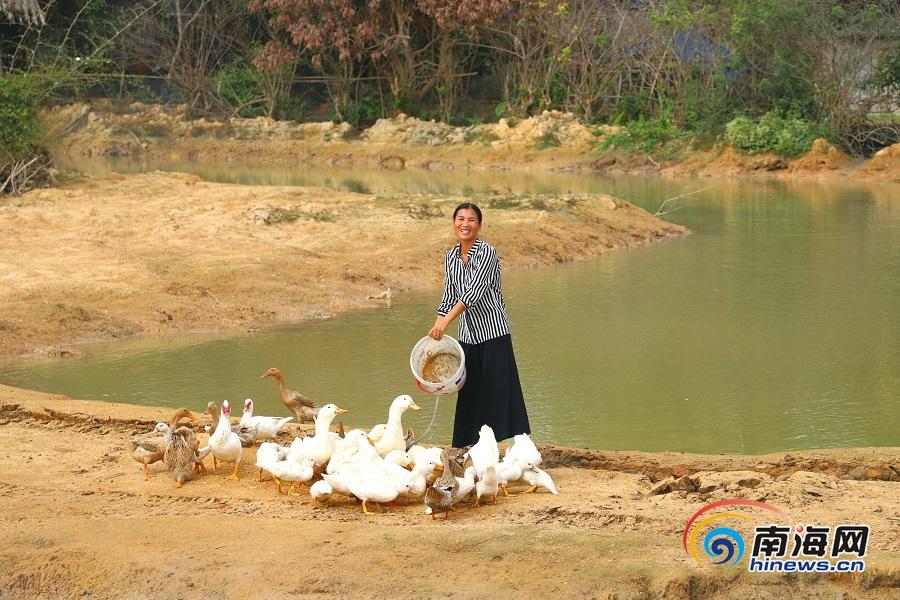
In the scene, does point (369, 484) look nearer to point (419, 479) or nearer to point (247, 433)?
point (419, 479)

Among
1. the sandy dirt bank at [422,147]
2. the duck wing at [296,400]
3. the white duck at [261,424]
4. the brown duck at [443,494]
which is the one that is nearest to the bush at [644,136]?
the sandy dirt bank at [422,147]

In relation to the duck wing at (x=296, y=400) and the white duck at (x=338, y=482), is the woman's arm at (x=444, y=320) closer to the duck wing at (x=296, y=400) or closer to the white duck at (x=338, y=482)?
the white duck at (x=338, y=482)

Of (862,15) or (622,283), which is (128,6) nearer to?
(862,15)

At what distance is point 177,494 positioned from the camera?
614cm

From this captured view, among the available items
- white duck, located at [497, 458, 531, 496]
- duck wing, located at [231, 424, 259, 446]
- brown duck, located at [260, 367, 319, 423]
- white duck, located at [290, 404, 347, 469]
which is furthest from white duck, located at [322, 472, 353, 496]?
brown duck, located at [260, 367, 319, 423]

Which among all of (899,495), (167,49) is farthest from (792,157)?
(899,495)

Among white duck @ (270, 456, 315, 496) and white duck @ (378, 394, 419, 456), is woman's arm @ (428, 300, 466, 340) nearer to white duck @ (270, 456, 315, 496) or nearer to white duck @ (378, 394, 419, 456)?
white duck @ (378, 394, 419, 456)

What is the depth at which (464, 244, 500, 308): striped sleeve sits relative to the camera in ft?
20.5

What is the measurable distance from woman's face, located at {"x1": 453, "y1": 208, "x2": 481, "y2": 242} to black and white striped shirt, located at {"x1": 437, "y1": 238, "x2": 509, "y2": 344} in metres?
0.08

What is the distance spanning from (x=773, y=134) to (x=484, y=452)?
20.1 metres

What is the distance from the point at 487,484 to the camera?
578 centimetres

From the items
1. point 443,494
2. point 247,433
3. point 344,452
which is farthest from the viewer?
point 247,433

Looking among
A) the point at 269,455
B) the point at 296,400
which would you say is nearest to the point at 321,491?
the point at 269,455

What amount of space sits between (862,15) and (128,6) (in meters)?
18.6
